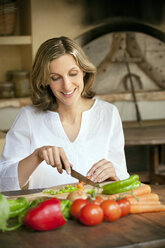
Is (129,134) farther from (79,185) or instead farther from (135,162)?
(79,185)

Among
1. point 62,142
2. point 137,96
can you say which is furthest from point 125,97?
point 62,142

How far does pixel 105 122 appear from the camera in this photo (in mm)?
2535

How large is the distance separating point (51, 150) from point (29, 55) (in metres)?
1.88

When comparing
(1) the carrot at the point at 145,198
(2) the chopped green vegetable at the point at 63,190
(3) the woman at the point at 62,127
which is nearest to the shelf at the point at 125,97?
(3) the woman at the point at 62,127

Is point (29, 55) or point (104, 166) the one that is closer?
point (104, 166)

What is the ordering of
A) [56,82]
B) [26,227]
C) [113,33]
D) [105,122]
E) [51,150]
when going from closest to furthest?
[26,227] < [51,150] < [56,82] < [105,122] < [113,33]

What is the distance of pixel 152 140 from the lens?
3412 mm

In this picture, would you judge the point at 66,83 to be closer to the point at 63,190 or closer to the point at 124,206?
the point at 63,190

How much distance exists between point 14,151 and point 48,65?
480 millimetres

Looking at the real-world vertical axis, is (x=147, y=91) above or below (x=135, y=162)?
above

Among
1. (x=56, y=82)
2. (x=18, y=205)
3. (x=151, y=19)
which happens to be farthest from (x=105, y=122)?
(x=151, y=19)

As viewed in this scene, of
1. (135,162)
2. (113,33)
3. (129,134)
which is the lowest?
(135,162)

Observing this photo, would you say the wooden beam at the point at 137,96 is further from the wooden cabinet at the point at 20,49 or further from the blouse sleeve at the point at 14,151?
the blouse sleeve at the point at 14,151

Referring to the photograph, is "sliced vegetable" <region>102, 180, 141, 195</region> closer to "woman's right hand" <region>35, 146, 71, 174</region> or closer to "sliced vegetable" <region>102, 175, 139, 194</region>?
"sliced vegetable" <region>102, 175, 139, 194</region>
